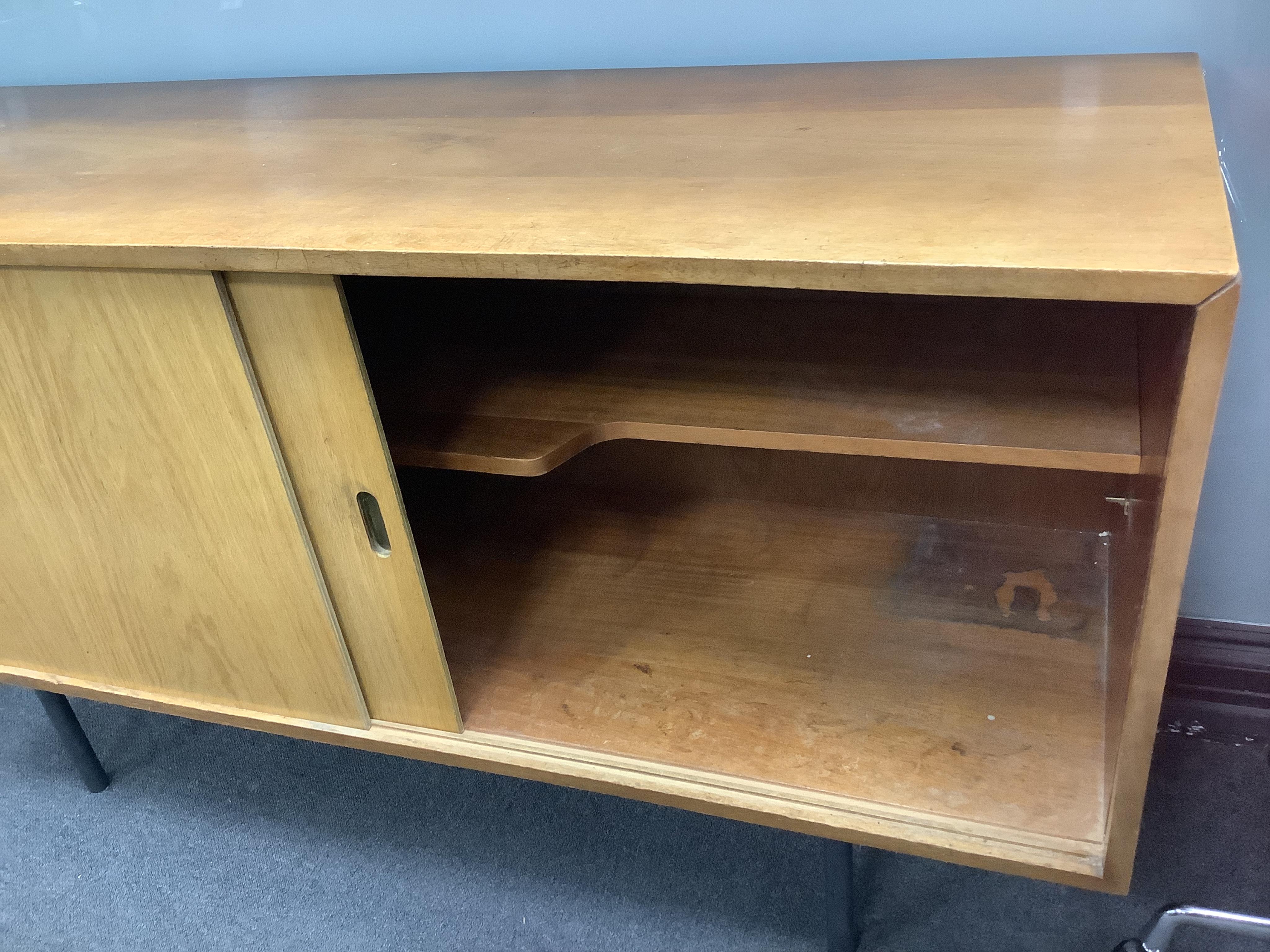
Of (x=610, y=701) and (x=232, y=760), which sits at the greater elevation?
(x=610, y=701)

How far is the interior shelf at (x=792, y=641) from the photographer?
721 mm

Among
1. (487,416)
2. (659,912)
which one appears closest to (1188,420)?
(487,416)

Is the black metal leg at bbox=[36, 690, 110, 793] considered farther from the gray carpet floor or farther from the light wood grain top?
the light wood grain top

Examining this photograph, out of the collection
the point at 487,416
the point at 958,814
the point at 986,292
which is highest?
the point at 986,292

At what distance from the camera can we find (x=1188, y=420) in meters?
0.47

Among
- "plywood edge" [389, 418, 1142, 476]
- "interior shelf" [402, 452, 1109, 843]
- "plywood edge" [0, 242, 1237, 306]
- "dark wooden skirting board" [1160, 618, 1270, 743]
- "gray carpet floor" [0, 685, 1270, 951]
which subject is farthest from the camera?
"dark wooden skirting board" [1160, 618, 1270, 743]

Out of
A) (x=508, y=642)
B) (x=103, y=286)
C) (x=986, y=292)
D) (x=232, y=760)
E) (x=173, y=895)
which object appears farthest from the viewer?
(x=232, y=760)

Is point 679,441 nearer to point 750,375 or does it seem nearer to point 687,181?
point 750,375

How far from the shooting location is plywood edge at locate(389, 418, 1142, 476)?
1.91 feet

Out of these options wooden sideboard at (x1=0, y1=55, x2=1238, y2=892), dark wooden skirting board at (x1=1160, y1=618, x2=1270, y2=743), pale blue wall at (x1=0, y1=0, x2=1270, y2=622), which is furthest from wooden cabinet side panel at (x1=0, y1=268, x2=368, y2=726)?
dark wooden skirting board at (x1=1160, y1=618, x2=1270, y2=743)

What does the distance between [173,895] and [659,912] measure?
18.9 inches

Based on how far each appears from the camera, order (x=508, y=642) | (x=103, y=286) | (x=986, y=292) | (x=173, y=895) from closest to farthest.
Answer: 1. (x=986, y=292)
2. (x=103, y=286)
3. (x=508, y=642)
4. (x=173, y=895)

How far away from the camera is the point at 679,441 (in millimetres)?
684

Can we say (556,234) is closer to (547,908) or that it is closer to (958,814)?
(958,814)
